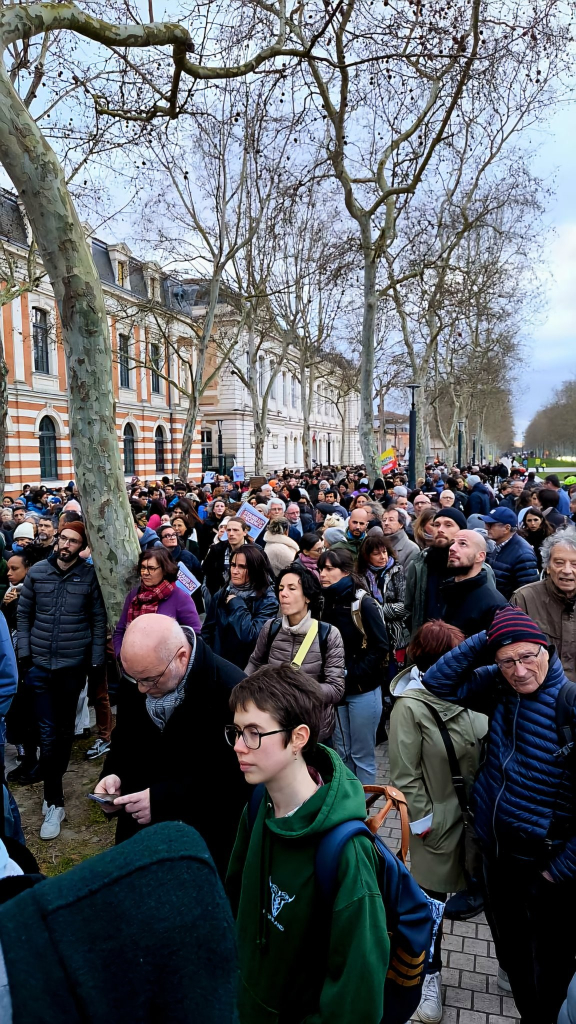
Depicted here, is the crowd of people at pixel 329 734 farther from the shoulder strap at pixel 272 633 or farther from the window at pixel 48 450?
the window at pixel 48 450

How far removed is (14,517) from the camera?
9.38 meters

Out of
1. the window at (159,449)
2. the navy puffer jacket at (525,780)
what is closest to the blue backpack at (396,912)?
the navy puffer jacket at (525,780)

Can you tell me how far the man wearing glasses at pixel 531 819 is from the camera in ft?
7.67

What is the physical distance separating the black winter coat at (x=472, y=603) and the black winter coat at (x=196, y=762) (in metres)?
2.13

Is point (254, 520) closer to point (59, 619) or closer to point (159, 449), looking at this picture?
point (59, 619)

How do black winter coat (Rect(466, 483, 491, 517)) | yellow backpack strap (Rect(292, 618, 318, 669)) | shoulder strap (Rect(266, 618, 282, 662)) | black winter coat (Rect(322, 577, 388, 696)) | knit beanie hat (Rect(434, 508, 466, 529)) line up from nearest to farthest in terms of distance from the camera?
yellow backpack strap (Rect(292, 618, 318, 669)) → shoulder strap (Rect(266, 618, 282, 662)) → black winter coat (Rect(322, 577, 388, 696)) → knit beanie hat (Rect(434, 508, 466, 529)) → black winter coat (Rect(466, 483, 491, 517))

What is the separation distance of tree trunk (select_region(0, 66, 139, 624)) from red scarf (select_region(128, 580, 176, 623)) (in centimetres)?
56

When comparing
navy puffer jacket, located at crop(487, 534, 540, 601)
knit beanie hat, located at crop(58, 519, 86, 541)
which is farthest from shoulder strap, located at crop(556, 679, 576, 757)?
knit beanie hat, located at crop(58, 519, 86, 541)

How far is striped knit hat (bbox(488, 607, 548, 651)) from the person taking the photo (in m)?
2.42

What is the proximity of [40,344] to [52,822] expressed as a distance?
27589mm

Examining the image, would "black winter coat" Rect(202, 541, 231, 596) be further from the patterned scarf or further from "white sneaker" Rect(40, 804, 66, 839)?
the patterned scarf

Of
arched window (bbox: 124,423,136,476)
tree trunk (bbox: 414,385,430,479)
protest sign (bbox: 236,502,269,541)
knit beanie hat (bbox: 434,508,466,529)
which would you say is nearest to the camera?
knit beanie hat (bbox: 434,508,466,529)

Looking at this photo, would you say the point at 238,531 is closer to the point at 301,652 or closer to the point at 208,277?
the point at 301,652

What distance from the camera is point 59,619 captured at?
14.8 ft
